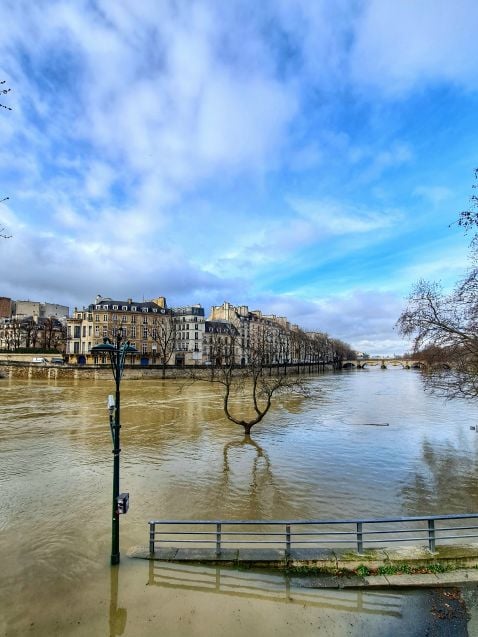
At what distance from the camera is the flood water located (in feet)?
23.3

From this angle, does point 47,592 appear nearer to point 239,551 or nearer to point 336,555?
point 239,551

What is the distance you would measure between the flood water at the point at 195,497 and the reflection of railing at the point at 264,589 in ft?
0.09

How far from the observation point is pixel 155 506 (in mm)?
13367

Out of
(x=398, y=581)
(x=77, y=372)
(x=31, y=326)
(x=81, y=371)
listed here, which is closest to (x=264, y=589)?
(x=398, y=581)

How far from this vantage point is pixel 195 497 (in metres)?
14.3

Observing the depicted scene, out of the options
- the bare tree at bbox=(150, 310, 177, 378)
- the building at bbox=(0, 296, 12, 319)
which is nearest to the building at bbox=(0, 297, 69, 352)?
the building at bbox=(0, 296, 12, 319)

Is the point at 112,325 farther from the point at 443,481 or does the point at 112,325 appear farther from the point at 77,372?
the point at 443,481

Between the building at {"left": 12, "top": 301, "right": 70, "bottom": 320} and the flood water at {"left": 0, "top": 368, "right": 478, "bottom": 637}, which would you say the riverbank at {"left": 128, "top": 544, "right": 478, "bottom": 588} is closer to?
the flood water at {"left": 0, "top": 368, "right": 478, "bottom": 637}

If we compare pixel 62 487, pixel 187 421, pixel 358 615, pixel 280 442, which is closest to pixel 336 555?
pixel 358 615

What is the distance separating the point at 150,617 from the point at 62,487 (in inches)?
373

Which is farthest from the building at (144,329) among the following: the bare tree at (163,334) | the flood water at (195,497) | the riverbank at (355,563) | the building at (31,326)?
the riverbank at (355,563)

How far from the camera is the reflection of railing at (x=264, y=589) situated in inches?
284

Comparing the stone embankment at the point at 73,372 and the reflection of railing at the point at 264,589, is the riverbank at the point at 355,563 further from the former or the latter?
the stone embankment at the point at 73,372

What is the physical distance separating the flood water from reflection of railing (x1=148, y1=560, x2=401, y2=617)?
29mm
